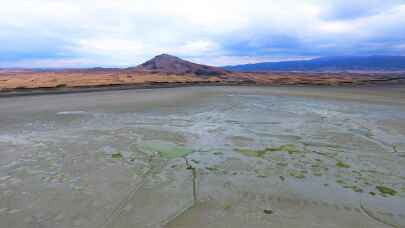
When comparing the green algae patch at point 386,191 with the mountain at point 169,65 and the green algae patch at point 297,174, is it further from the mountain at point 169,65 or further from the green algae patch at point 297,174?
the mountain at point 169,65

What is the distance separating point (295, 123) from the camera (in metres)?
9.05

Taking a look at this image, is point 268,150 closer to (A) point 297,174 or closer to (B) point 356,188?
(A) point 297,174

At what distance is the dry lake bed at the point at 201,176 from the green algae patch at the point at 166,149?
26 millimetres

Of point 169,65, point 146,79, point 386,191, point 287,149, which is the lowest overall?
point 386,191

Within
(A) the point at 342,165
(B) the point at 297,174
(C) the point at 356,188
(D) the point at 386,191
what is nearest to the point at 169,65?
(A) the point at 342,165

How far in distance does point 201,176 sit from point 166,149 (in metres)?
1.83

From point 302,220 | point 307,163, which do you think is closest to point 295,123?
point 307,163

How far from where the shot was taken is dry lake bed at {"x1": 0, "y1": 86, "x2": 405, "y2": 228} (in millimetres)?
3225

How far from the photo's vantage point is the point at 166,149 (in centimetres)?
610

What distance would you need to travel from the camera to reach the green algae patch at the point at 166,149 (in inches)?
224

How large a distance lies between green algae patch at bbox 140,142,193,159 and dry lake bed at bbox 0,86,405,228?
0.08ft

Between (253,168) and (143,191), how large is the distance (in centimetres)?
222

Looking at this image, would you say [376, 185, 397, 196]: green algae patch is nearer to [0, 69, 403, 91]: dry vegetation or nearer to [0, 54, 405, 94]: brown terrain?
[0, 54, 405, 94]: brown terrain

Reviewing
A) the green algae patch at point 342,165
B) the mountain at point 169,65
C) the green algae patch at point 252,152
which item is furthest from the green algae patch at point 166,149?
the mountain at point 169,65
